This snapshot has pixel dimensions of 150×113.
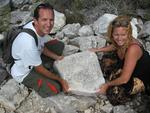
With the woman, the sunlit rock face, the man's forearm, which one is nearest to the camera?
the woman

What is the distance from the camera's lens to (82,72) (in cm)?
508

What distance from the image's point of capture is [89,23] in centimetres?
689

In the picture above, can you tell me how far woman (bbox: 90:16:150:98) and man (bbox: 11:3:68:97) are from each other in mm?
691

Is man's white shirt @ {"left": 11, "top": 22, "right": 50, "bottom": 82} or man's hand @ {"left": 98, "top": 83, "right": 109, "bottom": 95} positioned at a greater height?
man's white shirt @ {"left": 11, "top": 22, "right": 50, "bottom": 82}

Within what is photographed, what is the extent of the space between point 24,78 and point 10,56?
0.36 m

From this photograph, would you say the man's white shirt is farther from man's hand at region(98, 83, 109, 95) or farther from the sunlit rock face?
man's hand at region(98, 83, 109, 95)

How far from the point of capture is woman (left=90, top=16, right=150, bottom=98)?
459 centimetres

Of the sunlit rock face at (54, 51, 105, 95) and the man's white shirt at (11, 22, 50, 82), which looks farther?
the sunlit rock face at (54, 51, 105, 95)

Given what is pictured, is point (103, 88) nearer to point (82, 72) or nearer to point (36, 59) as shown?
point (82, 72)

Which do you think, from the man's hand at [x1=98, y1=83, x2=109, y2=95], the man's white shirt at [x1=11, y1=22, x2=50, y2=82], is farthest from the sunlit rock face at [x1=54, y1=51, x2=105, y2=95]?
the man's white shirt at [x1=11, y1=22, x2=50, y2=82]

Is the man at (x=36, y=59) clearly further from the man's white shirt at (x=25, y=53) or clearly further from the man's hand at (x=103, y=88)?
the man's hand at (x=103, y=88)

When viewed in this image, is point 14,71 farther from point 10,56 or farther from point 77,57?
point 77,57

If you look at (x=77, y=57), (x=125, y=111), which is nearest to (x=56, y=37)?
(x=77, y=57)

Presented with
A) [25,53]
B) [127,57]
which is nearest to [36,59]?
[25,53]
